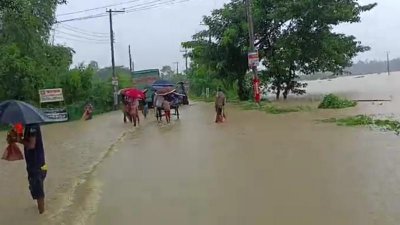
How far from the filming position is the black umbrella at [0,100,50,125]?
7.21 metres

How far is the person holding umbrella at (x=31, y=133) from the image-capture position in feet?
23.8

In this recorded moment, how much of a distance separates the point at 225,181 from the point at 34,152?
Result: 3279 mm

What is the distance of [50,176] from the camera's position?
11.5 metres

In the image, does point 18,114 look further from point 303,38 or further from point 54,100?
point 303,38

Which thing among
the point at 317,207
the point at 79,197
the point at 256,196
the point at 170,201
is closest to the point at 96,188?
the point at 79,197

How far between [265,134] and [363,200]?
29.0 feet

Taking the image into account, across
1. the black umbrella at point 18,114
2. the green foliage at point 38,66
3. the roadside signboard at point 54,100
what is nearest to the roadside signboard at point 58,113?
the roadside signboard at point 54,100

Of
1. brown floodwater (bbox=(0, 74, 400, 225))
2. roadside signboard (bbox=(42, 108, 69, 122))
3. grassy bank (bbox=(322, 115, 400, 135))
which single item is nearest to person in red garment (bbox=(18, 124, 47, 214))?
brown floodwater (bbox=(0, 74, 400, 225))

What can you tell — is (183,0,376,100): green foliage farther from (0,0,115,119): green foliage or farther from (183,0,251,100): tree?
(0,0,115,119): green foliage

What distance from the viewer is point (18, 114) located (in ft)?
23.8

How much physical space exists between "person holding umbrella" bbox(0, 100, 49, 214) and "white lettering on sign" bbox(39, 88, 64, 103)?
87.5 feet

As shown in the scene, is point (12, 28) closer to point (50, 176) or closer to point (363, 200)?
point (50, 176)

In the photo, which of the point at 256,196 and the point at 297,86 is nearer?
the point at 256,196

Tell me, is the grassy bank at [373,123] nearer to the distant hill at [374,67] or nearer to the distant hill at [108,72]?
the distant hill at [108,72]
